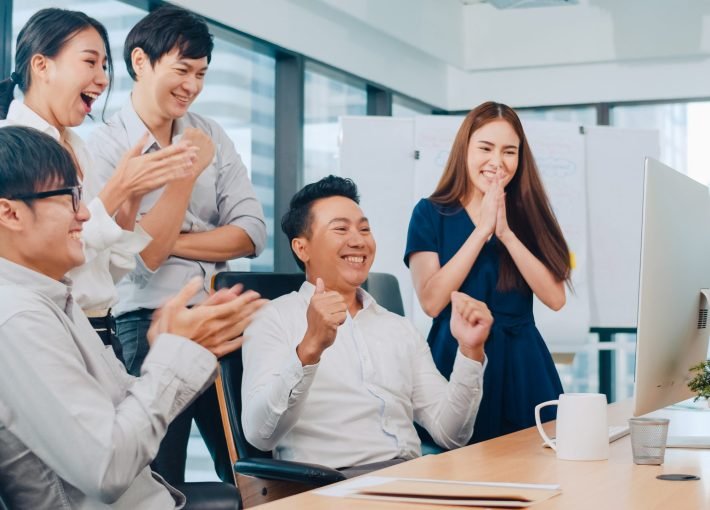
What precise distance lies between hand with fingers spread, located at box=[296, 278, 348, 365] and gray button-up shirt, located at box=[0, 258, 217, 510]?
0.45 m

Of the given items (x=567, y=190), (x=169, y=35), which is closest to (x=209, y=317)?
(x=169, y=35)

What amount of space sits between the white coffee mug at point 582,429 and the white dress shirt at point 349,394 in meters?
0.44

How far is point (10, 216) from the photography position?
151 centimetres

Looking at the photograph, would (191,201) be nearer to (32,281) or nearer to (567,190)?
(32,281)

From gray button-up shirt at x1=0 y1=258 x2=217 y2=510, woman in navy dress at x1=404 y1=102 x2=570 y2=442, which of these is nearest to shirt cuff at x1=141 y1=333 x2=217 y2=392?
gray button-up shirt at x1=0 y1=258 x2=217 y2=510

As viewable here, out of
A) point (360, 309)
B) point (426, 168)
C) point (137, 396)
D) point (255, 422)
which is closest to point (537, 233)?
point (360, 309)

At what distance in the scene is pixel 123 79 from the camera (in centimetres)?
397

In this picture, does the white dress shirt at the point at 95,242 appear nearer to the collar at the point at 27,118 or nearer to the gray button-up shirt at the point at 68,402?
the collar at the point at 27,118

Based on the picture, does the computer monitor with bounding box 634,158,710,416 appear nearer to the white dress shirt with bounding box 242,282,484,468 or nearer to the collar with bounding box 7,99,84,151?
the white dress shirt with bounding box 242,282,484,468

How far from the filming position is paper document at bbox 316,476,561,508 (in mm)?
1378

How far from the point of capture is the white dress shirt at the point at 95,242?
7.41 feet

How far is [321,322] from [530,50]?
15.7 feet

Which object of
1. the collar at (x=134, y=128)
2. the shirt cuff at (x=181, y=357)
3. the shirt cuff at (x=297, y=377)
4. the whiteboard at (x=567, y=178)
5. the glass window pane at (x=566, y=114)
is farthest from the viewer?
the glass window pane at (x=566, y=114)

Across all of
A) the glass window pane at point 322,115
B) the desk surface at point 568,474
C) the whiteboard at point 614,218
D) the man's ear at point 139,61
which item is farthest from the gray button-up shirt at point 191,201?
the whiteboard at point 614,218
